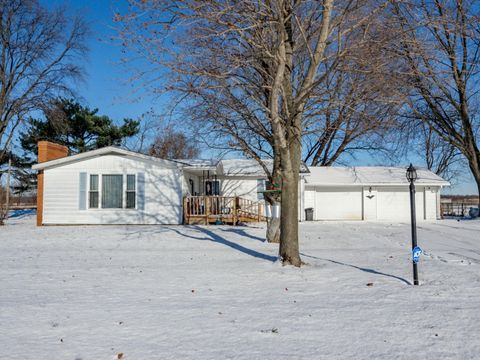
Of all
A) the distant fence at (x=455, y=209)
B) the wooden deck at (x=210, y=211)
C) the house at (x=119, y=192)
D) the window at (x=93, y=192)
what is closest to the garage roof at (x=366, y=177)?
the wooden deck at (x=210, y=211)

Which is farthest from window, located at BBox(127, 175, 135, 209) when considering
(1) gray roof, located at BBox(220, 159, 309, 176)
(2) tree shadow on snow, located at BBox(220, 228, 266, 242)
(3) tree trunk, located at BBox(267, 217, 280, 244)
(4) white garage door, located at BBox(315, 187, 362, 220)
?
(4) white garage door, located at BBox(315, 187, 362, 220)

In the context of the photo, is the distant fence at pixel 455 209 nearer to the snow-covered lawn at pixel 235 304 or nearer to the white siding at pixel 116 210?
the white siding at pixel 116 210

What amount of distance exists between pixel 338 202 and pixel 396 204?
326 cm

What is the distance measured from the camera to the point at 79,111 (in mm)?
35000

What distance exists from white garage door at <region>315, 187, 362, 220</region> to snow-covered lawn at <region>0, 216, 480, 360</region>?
12.6 meters

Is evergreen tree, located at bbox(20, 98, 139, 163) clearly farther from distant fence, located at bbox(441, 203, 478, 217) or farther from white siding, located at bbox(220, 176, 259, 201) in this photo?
distant fence, located at bbox(441, 203, 478, 217)

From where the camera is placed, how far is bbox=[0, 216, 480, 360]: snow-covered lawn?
4.11 meters

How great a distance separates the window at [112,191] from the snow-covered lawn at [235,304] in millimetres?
7177

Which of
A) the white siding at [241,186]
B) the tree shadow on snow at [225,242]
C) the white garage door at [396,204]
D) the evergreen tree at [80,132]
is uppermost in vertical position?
the evergreen tree at [80,132]

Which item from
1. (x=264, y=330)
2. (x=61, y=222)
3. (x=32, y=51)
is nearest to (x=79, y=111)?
(x=32, y=51)

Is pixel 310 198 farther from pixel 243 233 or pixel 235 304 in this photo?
pixel 235 304

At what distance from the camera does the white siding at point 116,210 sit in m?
18.6

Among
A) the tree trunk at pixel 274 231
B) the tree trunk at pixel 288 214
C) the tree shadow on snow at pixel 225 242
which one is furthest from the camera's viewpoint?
the tree trunk at pixel 274 231

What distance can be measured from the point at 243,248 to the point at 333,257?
2.65m
